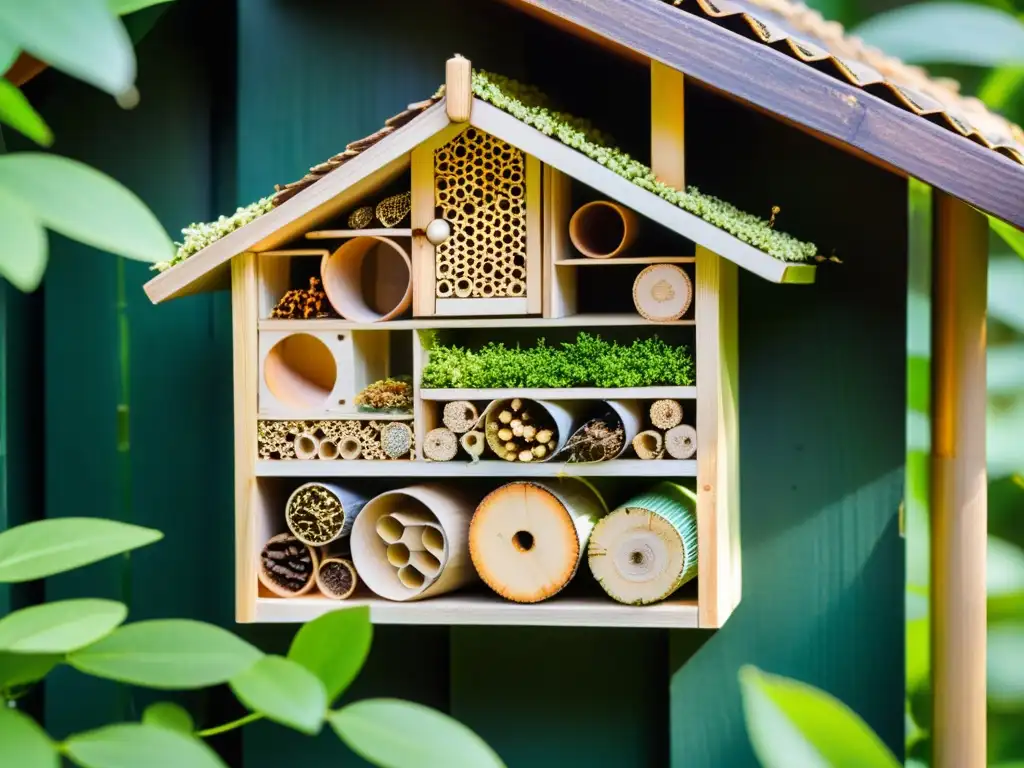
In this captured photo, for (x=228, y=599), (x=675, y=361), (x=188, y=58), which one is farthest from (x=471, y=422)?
(x=188, y=58)

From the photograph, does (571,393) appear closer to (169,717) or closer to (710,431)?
(710,431)

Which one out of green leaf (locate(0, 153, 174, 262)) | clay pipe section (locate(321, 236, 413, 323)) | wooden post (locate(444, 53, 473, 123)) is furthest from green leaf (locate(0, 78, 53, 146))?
clay pipe section (locate(321, 236, 413, 323))

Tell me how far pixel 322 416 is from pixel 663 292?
2.09ft

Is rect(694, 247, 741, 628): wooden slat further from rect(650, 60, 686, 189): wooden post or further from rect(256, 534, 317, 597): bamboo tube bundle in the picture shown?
rect(256, 534, 317, 597): bamboo tube bundle

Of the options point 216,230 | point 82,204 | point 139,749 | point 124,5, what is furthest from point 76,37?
point 216,230

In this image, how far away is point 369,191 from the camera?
6.95 feet

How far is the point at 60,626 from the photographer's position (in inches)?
23.2

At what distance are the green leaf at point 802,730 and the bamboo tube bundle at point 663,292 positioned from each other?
1.57m

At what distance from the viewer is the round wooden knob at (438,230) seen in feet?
6.63

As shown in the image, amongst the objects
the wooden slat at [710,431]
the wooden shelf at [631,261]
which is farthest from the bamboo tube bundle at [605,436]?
the wooden shelf at [631,261]

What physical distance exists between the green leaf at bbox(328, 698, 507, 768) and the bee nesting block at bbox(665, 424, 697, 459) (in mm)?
1469

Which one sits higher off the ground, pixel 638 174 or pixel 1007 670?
pixel 638 174

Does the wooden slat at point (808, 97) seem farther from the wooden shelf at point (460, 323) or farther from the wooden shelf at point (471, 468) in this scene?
the wooden shelf at point (471, 468)

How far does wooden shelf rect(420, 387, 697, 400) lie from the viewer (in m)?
1.98
